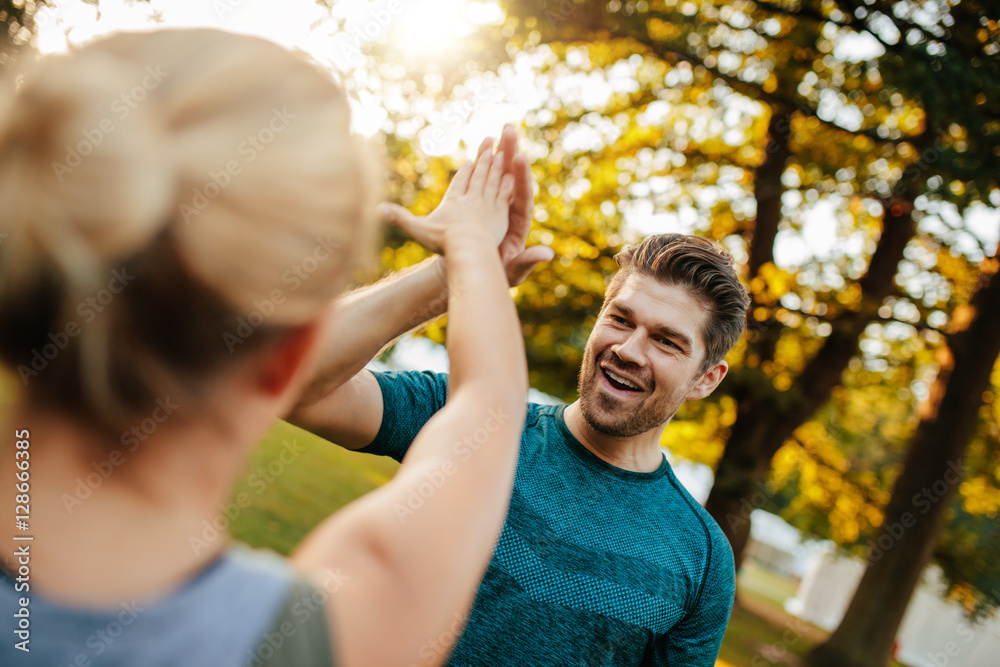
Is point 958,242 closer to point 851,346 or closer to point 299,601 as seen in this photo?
point 851,346

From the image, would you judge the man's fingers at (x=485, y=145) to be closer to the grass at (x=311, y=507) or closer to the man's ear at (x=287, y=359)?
the man's ear at (x=287, y=359)

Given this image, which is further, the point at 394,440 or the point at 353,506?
the point at 394,440

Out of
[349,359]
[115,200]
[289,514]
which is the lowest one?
[289,514]

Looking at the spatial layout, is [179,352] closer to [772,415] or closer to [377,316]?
[377,316]

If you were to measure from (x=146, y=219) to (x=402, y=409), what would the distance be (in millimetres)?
1525

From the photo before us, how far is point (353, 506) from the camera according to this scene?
85 centimetres

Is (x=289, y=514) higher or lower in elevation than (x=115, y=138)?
lower

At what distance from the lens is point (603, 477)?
7.96 feet

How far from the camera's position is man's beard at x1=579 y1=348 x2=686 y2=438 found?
249 centimetres

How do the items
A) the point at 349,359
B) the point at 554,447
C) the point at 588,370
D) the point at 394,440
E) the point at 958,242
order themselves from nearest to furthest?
1. the point at 349,359
2. the point at 394,440
3. the point at 554,447
4. the point at 588,370
5. the point at 958,242

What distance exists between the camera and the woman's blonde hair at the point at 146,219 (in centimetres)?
70

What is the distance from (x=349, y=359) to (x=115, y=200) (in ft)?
3.00

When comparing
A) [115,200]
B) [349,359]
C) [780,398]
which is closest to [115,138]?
[115,200]

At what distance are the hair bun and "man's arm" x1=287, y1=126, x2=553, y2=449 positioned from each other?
536mm
